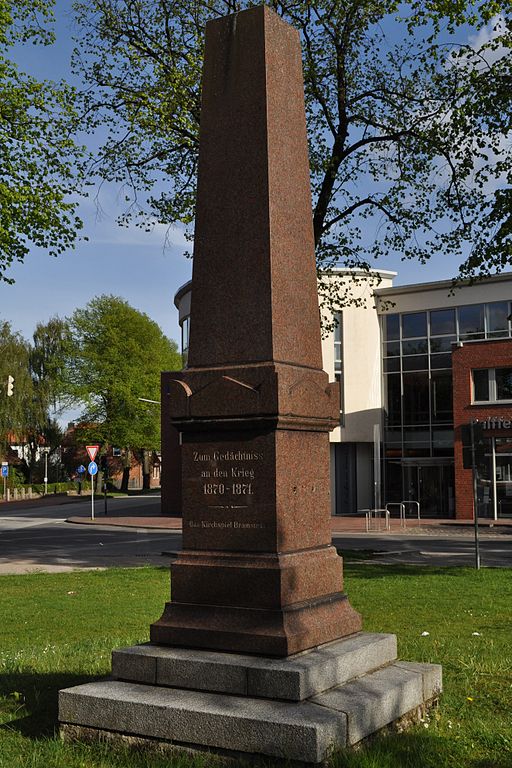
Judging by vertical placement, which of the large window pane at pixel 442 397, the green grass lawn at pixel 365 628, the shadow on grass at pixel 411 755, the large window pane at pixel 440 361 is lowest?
the green grass lawn at pixel 365 628

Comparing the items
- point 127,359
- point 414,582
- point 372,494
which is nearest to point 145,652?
point 414,582

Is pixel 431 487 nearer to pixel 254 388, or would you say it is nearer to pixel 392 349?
pixel 392 349

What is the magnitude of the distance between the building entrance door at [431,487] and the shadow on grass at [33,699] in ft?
112

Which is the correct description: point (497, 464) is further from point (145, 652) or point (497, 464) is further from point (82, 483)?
point (82, 483)

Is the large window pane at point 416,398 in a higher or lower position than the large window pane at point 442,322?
lower

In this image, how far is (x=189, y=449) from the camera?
20.8 feet

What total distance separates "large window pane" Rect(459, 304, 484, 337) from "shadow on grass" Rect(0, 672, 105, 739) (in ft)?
117

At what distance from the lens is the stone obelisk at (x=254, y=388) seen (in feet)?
19.4

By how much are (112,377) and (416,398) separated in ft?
95.5

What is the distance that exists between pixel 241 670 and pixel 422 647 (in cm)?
366

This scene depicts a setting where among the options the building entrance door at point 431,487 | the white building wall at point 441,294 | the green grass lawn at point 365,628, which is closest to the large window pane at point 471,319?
the white building wall at point 441,294

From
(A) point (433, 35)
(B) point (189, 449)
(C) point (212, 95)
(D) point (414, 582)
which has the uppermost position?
(A) point (433, 35)

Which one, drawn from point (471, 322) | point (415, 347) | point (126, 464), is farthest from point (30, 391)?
point (471, 322)

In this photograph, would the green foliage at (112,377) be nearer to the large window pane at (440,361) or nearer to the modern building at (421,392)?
the modern building at (421,392)
